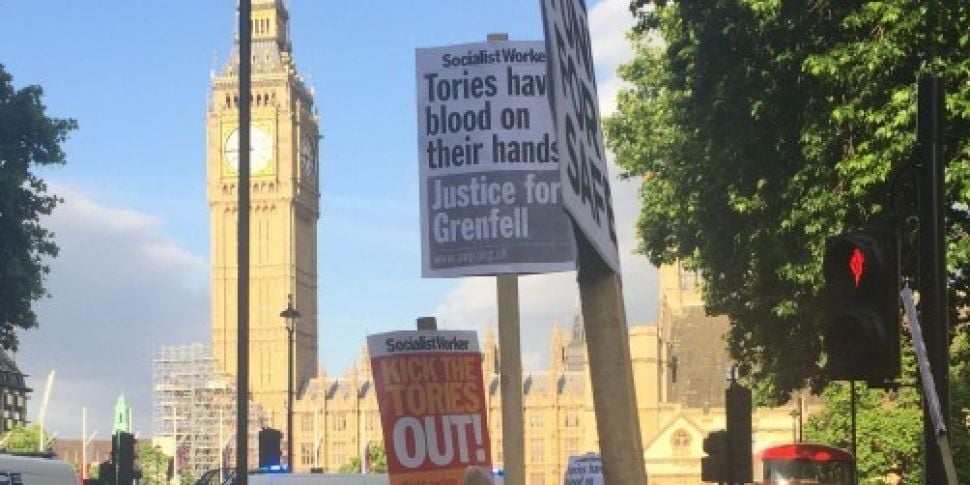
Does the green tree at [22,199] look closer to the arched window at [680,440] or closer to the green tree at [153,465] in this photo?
the arched window at [680,440]

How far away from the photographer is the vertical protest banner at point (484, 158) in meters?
9.77

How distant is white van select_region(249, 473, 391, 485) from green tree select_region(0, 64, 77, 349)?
1899cm

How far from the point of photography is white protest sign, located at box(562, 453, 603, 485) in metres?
23.2

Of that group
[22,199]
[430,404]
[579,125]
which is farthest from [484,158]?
[22,199]

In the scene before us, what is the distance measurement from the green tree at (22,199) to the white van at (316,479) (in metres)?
19.0

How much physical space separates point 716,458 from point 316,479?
10.4 m

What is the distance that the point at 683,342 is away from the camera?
170875 millimetres

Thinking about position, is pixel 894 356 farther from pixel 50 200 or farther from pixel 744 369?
pixel 50 200

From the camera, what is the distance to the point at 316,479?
86.8ft

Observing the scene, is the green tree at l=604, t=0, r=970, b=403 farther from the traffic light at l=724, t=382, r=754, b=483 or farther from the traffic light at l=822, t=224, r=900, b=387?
the traffic light at l=822, t=224, r=900, b=387

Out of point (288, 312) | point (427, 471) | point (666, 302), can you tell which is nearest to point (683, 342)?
point (666, 302)

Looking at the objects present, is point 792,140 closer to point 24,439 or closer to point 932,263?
point 932,263

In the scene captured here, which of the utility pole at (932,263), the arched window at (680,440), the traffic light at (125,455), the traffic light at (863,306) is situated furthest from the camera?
the arched window at (680,440)

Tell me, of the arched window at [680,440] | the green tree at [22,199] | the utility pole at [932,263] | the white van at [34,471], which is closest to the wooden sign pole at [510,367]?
the utility pole at [932,263]
